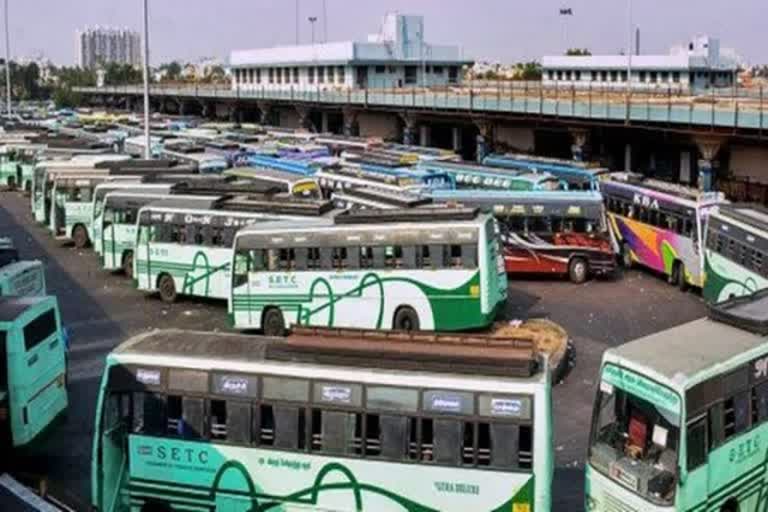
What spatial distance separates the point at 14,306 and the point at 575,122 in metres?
30.8

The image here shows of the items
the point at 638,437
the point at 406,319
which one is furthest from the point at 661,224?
the point at 638,437

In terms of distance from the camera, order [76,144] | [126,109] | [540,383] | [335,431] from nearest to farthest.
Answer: [540,383]
[335,431]
[76,144]
[126,109]

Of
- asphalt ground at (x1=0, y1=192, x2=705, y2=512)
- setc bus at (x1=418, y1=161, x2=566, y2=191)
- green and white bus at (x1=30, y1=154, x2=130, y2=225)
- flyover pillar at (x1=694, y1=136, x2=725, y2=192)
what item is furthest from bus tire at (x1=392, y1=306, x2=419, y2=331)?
flyover pillar at (x1=694, y1=136, x2=725, y2=192)

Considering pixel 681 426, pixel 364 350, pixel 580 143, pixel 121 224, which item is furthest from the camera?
pixel 580 143

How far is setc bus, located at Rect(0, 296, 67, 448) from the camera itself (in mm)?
12359

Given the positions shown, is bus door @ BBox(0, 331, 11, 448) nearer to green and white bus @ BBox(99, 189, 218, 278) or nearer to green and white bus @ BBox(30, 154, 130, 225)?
green and white bus @ BBox(99, 189, 218, 278)

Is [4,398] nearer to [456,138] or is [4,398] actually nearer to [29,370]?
[29,370]

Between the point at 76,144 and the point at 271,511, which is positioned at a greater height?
the point at 76,144

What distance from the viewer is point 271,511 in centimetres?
1052

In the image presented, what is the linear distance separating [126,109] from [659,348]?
366 feet

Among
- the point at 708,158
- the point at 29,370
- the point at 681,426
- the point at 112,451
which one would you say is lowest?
the point at 112,451

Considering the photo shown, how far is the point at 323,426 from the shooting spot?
10344mm

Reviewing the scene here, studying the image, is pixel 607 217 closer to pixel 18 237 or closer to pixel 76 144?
pixel 18 237

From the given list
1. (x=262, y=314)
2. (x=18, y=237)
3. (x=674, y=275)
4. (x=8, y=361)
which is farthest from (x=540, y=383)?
(x=18, y=237)
